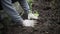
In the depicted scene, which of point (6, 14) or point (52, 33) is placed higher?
point (6, 14)

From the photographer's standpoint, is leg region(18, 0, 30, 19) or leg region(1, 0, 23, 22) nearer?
leg region(1, 0, 23, 22)

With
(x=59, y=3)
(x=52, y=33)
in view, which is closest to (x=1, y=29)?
(x=52, y=33)

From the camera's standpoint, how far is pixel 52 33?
8.23ft

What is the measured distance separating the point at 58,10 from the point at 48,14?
8.1 inches

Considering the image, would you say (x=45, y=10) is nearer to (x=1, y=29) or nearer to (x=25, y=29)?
(x=25, y=29)

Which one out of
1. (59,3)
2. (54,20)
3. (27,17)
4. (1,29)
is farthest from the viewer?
(59,3)

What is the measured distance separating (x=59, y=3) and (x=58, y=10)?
7.6 inches

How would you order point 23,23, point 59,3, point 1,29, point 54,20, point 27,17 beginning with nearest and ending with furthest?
1. point 1,29
2. point 23,23
3. point 54,20
4. point 27,17
5. point 59,3

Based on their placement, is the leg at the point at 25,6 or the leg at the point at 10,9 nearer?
the leg at the point at 10,9

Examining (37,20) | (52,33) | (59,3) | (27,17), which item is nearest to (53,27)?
(52,33)

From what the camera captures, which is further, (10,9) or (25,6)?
(25,6)

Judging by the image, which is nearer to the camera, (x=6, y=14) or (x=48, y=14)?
(x=6, y=14)

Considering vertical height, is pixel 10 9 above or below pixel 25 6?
above

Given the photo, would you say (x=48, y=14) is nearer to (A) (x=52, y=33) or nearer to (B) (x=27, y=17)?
(B) (x=27, y=17)
